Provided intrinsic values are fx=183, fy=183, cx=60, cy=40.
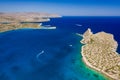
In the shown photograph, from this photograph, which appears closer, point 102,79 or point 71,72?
point 102,79

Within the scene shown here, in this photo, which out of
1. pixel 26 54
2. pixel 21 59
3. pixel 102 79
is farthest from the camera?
pixel 26 54

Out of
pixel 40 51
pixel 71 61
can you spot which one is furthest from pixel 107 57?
pixel 40 51

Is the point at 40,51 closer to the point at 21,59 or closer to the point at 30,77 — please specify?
the point at 21,59

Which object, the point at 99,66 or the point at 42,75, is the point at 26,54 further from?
the point at 99,66

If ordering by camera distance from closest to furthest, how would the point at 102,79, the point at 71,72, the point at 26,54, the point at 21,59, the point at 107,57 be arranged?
the point at 102,79 < the point at 71,72 < the point at 107,57 < the point at 21,59 < the point at 26,54

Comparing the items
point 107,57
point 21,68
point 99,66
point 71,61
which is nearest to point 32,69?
point 21,68

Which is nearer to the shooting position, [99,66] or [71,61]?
[99,66]

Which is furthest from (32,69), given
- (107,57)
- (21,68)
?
(107,57)

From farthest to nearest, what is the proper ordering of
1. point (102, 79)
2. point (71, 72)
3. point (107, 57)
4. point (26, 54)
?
point (26, 54) < point (107, 57) < point (71, 72) < point (102, 79)

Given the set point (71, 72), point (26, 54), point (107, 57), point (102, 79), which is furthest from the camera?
point (26, 54)

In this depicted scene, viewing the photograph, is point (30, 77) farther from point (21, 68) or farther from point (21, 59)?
point (21, 59)
